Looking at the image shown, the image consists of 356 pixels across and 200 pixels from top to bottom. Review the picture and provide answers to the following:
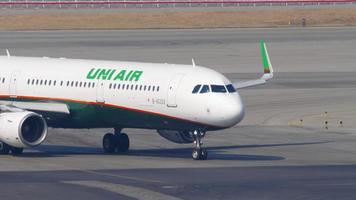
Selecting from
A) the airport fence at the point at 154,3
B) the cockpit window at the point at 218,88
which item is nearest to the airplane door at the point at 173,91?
the cockpit window at the point at 218,88

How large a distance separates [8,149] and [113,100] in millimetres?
5213

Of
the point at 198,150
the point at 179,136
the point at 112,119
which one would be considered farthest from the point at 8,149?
the point at 198,150

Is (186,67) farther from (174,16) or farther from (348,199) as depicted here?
(174,16)

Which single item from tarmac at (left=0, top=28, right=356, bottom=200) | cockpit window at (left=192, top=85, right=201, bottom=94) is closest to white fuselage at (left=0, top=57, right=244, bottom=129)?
cockpit window at (left=192, top=85, right=201, bottom=94)

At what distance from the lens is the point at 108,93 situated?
49.6 metres

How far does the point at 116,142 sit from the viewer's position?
2056 inches

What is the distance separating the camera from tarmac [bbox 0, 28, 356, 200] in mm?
37812

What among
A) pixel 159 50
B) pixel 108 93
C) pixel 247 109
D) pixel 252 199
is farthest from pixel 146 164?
pixel 159 50

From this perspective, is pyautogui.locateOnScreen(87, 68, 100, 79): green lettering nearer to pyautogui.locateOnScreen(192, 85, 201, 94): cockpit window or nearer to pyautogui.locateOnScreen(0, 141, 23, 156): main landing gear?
pyautogui.locateOnScreen(0, 141, 23, 156): main landing gear

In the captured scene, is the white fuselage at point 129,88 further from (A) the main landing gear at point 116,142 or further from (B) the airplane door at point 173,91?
(A) the main landing gear at point 116,142

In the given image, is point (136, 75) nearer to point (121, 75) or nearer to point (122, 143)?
point (121, 75)

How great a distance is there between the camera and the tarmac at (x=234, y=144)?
3781 cm

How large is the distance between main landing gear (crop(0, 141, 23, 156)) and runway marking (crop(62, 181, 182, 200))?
448 inches

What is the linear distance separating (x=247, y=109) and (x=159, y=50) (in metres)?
35.4
